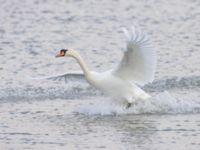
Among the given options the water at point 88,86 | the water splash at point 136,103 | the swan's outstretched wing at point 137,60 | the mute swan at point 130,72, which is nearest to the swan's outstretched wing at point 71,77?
the water at point 88,86

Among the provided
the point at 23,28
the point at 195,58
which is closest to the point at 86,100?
the point at 195,58

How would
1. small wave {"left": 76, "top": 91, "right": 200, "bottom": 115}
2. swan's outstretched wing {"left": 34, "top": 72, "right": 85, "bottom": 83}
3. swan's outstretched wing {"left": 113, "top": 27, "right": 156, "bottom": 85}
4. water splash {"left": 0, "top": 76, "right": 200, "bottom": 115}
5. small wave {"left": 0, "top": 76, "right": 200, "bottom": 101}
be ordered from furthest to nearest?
1. small wave {"left": 0, "top": 76, "right": 200, "bottom": 101}
2. swan's outstretched wing {"left": 34, "top": 72, "right": 85, "bottom": 83}
3. water splash {"left": 0, "top": 76, "right": 200, "bottom": 115}
4. small wave {"left": 76, "top": 91, "right": 200, "bottom": 115}
5. swan's outstretched wing {"left": 113, "top": 27, "right": 156, "bottom": 85}

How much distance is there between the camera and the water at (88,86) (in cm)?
1294

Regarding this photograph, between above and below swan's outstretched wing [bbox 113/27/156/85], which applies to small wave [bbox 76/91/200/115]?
below

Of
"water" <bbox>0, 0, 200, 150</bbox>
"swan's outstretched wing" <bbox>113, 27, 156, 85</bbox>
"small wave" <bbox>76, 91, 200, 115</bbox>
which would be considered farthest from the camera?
"small wave" <bbox>76, 91, 200, 115</bbox>

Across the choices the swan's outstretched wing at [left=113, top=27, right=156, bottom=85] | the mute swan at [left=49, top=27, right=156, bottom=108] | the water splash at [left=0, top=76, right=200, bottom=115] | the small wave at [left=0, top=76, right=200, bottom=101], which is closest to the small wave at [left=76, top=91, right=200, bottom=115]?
the water splash at [left=0, top=76, right=200, bottom=115]

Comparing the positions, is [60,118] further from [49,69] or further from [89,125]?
[49,69]

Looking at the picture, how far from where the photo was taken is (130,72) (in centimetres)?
1495

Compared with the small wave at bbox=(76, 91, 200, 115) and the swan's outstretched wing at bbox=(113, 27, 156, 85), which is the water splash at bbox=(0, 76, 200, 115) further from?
the swan's outstretched wing at bbox=(113, 27, 156, 85)

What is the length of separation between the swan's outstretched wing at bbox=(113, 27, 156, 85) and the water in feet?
1.72

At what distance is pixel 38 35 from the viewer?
75.9 feet

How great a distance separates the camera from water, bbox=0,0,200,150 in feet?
42.4

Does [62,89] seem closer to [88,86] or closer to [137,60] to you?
[88,86]

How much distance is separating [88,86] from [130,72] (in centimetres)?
228
